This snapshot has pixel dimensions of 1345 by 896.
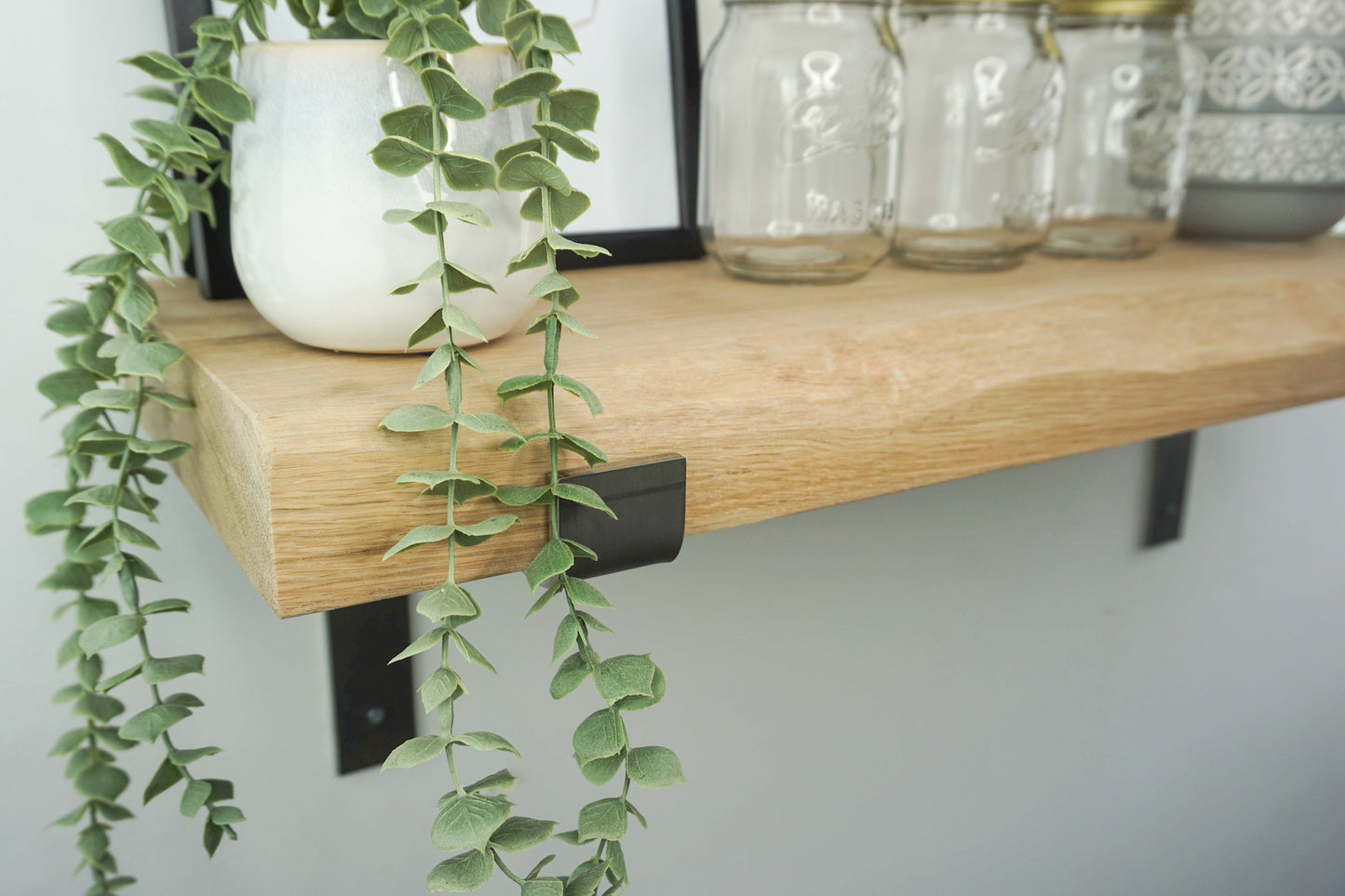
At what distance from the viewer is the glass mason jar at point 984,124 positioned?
0.61 meters

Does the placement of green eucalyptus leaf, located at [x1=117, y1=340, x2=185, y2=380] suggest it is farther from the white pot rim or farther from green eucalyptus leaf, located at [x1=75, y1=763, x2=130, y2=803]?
green eucalyptus leaf, located at [x1=75, y1=763, x2=130, y2=803]

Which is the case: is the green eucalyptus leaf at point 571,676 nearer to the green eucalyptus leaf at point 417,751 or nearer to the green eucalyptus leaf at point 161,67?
the green eucalyptus leaf at point 417,751

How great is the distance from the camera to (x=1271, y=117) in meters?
0.72

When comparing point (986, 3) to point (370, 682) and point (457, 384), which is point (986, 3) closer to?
point (457, 384)

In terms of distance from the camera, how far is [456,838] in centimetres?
29

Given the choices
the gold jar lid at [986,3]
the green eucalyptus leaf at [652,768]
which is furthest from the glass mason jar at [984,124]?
the green eucalyptus leaf at [652,768]

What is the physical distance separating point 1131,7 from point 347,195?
1.87 feet

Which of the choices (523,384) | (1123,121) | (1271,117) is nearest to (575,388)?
(523,384)

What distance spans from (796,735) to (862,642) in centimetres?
10

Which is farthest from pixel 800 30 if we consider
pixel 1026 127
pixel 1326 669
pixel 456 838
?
pixel 1326 669

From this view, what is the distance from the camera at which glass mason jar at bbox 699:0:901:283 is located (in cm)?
54

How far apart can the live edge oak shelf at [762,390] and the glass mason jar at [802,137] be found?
0.10 ft

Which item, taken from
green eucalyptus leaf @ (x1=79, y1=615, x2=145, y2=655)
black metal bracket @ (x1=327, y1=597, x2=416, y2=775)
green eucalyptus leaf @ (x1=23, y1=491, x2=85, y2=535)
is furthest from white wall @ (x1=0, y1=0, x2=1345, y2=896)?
green eucalyptus leaf @ (x1=79, y1=615, x2=145, y2=655)

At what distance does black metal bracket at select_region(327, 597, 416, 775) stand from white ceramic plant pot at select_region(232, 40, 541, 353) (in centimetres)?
30
